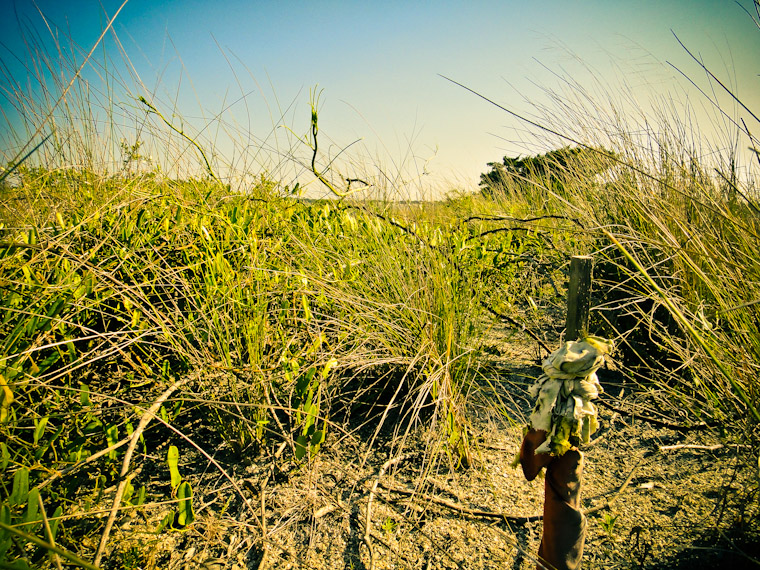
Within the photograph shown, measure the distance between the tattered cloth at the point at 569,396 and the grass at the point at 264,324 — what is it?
0.77 feet


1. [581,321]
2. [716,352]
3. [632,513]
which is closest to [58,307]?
[581,321]

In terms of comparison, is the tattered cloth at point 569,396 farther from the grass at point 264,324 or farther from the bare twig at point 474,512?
the bare twig at point 474,512

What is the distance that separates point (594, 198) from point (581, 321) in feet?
3.98

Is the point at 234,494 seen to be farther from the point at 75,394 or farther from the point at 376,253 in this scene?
the point at 376,253

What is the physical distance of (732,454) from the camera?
1236mm

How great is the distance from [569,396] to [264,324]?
1002 mm

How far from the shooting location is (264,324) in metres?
1.39

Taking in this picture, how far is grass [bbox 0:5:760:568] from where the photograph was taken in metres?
1.04

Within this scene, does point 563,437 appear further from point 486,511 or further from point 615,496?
point 615,496

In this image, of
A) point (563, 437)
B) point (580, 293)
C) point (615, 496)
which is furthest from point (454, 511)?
point (580, 293)

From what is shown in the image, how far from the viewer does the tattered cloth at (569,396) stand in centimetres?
76

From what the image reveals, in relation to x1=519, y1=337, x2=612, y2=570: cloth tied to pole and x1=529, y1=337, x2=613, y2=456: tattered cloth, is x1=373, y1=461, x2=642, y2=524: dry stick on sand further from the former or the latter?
x1=529, y1=337, x2=613, y2=456: tattered cloth

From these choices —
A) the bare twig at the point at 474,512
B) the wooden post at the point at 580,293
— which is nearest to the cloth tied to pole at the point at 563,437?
the bare twig at the point at 474,512

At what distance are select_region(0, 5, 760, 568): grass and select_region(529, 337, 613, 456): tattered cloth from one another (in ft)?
0.77
